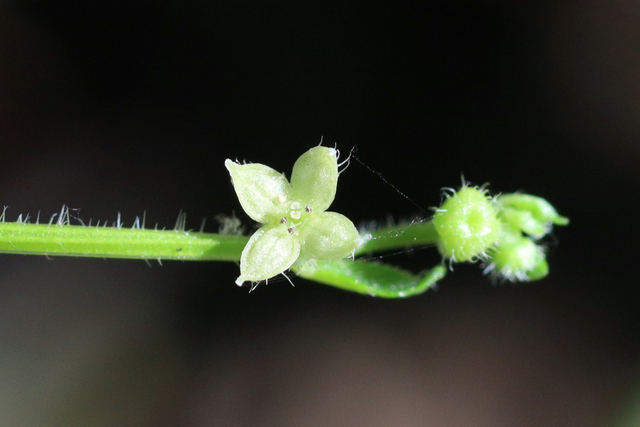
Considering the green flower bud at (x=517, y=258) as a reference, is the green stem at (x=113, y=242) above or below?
above

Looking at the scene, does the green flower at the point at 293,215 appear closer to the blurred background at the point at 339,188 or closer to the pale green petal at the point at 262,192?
the pale green petal at the point at 262,192

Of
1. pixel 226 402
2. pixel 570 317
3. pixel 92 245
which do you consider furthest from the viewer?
pixel 570 317

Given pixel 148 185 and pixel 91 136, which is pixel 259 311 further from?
pixel 91 136

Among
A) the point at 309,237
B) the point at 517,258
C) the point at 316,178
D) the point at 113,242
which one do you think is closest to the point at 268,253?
the point at 309,237

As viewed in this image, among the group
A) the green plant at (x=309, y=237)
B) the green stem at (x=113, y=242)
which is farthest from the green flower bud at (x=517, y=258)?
the green stem at (x=113, y=242)

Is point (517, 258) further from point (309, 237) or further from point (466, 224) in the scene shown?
point (309, 237)

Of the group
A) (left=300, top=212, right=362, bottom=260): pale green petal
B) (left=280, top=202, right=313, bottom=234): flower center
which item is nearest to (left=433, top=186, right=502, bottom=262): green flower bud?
(left=300, top=212, right=362, bottom=260): pale green petal

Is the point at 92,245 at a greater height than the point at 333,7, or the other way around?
the point at 333,7

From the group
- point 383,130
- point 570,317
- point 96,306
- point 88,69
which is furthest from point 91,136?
point 570,317
